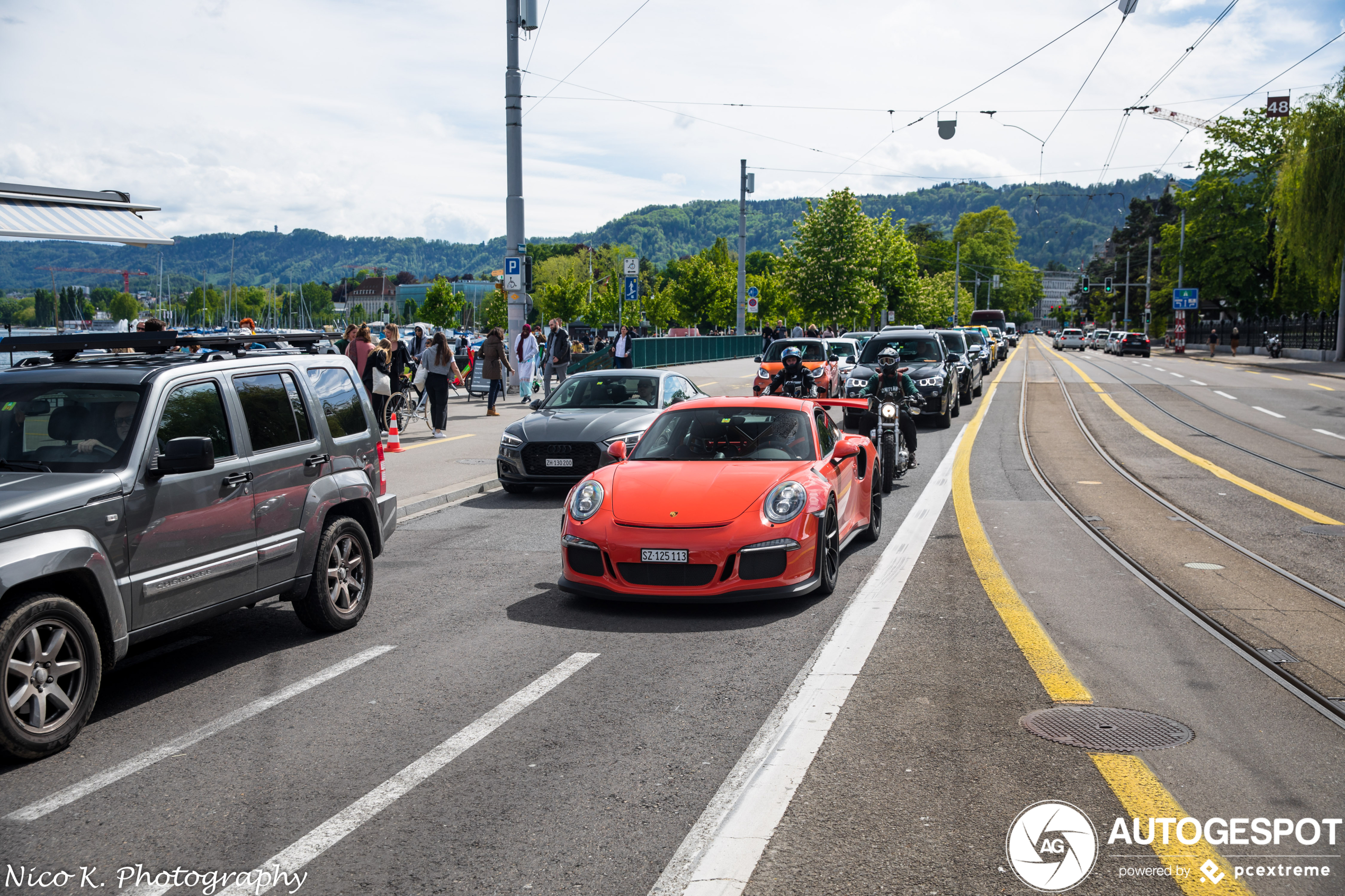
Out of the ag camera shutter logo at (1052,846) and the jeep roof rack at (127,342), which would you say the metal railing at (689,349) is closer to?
the jeep roof rack at (127,342)

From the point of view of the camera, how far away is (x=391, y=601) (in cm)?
764

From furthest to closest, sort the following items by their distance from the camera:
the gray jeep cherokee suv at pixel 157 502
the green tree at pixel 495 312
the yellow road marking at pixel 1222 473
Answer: the green tree at pixel 495 312 < the yellow road marking at pixel 1222 473 < the gray jeep cherokee suv at pixel 157 502

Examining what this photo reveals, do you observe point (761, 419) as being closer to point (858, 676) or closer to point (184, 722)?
point (858, 676)

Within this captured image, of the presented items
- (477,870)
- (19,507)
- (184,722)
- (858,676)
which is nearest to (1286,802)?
(858,676)

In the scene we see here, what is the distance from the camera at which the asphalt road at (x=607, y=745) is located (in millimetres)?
3631

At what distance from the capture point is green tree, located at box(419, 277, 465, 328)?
17938 centimetres

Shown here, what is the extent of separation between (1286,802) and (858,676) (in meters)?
2.09

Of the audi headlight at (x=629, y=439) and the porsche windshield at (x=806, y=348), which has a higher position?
the porsche windshield at (x=806, y=348)

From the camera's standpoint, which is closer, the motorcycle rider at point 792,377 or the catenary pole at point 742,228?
the motorcycle rider at point 792,377

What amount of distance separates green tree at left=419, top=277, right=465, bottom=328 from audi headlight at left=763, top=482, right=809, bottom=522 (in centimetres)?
17483

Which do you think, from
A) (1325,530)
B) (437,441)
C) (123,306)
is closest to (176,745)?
(1325,530)

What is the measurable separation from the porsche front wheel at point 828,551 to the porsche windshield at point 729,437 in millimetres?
642

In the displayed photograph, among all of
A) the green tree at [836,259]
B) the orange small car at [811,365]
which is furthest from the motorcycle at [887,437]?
the green tree at [836,259]

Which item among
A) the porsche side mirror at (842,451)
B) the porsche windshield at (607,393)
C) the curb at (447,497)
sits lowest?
the curb at (447,497)
